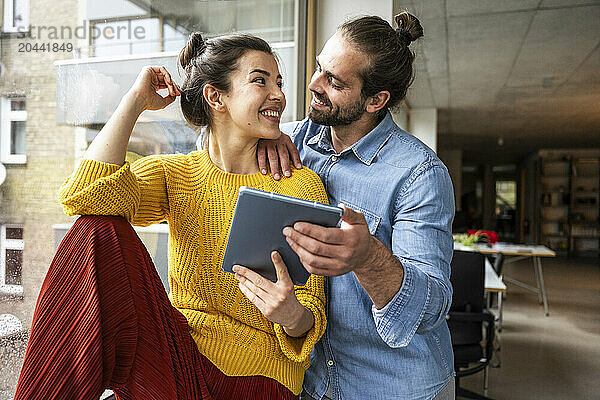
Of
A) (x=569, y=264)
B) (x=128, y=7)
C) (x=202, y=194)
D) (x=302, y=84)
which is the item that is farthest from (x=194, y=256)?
(x=569, y=264)

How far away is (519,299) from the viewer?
7.47m

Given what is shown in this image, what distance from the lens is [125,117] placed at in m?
1.15

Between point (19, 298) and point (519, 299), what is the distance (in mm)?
7278

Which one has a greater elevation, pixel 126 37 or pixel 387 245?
pixel 126 37

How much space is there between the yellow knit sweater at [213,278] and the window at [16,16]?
36 centimetres

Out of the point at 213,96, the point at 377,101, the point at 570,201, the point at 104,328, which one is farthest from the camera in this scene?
the point at 570,201

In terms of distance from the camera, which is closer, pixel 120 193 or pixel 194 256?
pixel 120 193

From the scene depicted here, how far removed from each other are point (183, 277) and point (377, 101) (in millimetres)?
710

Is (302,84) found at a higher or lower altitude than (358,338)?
higher

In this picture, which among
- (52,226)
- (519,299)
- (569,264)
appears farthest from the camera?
(569,264)

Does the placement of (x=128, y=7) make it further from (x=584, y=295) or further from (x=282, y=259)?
(x=584, y=295)

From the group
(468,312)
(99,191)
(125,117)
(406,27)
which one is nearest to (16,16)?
(125,117)

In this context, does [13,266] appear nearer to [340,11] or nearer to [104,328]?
[104,328]

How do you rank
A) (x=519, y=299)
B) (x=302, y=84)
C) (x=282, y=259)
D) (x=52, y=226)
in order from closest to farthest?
(x=282, y=259)
(x=52, y=226)
(x=302, y=84)
(x=519, y=299)
